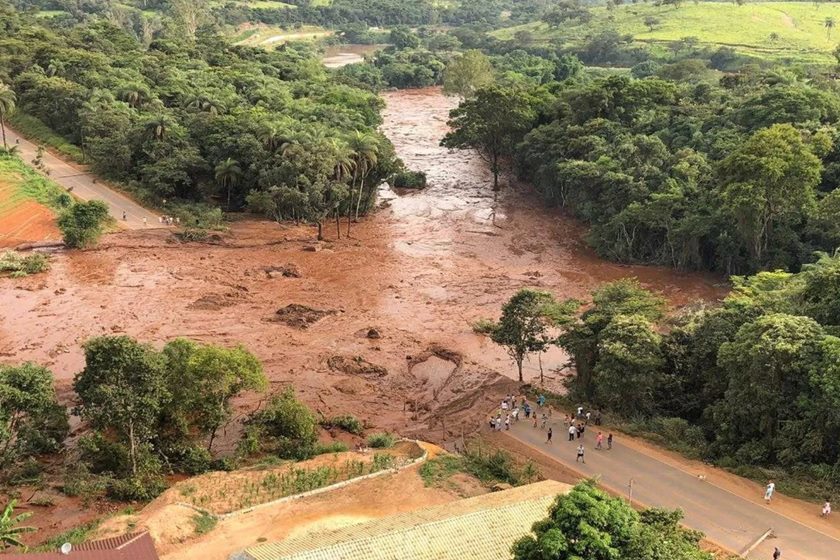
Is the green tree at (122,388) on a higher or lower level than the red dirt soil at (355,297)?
higher

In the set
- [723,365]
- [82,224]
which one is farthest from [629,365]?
[82,224]

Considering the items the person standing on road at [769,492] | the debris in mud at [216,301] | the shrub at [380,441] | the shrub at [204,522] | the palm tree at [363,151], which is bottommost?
the debris in mud at [216,301]

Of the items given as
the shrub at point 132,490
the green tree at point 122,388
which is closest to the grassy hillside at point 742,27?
the green tree at point 122,388

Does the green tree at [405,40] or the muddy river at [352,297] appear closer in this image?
the muddy river at [352,297]

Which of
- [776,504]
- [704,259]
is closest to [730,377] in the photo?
[776,504]

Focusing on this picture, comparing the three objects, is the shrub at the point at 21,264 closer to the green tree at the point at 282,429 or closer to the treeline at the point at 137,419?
the treeline at the point at 137,419

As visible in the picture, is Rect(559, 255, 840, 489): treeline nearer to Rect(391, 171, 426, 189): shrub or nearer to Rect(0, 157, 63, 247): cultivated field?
Rect(0, 157, 63, 247): cultivated field

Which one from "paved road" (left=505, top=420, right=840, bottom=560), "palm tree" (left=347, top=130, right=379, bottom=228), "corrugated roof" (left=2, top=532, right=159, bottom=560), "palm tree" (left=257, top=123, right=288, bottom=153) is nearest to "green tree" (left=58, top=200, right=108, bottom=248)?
"palm tree" (left=257, top=123, right=288, bottom=153)
